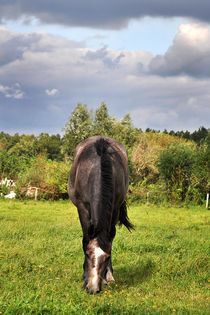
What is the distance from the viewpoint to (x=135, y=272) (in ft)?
22.3

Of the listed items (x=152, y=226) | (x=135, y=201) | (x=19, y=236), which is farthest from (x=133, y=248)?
(x=135, y=201)

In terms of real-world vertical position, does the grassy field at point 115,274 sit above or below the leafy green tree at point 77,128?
below

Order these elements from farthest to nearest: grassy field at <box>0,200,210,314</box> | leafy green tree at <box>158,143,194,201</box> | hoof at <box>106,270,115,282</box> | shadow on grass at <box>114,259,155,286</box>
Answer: leafy green tree at <box>158,143,194,201</box> < shadow on grass at <box>114,259,155,286</box> < hoof at <box>106,270,115,282</box> < grassy field at <box>0,200,210,314</box>

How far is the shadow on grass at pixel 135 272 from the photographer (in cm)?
633

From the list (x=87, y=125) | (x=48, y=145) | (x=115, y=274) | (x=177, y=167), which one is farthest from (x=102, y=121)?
(x=115, y=274)

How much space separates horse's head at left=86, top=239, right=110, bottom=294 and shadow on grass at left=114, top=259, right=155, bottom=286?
1213 millimetres

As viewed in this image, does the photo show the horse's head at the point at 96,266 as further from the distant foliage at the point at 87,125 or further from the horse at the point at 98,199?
the distant foliage at the point at 87,125

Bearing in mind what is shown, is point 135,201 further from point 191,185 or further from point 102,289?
point 102,289

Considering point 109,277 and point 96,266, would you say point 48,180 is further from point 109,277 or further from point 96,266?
point 96,266

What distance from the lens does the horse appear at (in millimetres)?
5137

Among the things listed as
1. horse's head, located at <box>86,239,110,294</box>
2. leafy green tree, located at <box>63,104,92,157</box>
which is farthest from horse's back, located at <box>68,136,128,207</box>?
leafy green tree, located at <box>63,104,92,157</box>

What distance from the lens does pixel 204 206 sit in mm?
21219

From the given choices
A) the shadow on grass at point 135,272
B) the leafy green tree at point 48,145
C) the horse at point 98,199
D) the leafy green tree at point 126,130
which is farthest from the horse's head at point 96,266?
the leafy green tree at point 48,145

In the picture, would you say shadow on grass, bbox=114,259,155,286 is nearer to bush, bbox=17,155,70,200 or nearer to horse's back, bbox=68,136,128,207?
horse's back, bbox=68,136,128,207
